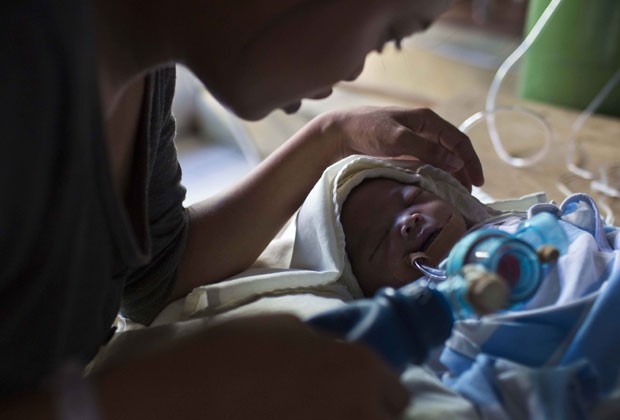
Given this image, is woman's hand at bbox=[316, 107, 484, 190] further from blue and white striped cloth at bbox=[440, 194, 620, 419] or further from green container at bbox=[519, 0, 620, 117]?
green container at bbox=[519, 0, 620, 117]

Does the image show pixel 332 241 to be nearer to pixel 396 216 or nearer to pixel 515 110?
pixel 396 216

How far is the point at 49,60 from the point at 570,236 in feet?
1.88

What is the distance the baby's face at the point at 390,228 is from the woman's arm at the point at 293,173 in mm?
48

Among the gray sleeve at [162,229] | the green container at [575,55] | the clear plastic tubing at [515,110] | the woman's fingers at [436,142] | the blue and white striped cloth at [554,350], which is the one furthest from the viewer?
the green container at [575,55]

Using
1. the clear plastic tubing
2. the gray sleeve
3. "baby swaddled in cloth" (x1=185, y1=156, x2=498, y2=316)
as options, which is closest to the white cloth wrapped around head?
"baby swaddled in cloth" (x1=185, y1=156, x2=498, y2=316)

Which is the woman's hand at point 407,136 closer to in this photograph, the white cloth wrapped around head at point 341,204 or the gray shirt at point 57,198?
the white cloth wrapped around head at point 341,204

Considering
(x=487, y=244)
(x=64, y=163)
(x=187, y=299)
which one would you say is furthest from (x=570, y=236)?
(x=64, y=163)

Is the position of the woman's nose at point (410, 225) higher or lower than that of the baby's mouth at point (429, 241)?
higher

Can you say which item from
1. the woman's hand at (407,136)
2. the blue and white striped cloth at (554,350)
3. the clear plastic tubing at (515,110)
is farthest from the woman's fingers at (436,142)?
the clear plastic tubing at (515,110)

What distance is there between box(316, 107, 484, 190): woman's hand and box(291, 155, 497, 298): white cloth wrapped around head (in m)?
0.02

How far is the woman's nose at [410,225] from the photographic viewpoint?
2.97 ft

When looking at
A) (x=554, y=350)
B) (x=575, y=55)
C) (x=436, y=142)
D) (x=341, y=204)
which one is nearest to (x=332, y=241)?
(x=341, y=204)

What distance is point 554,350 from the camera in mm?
729

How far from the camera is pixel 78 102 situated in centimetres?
51
